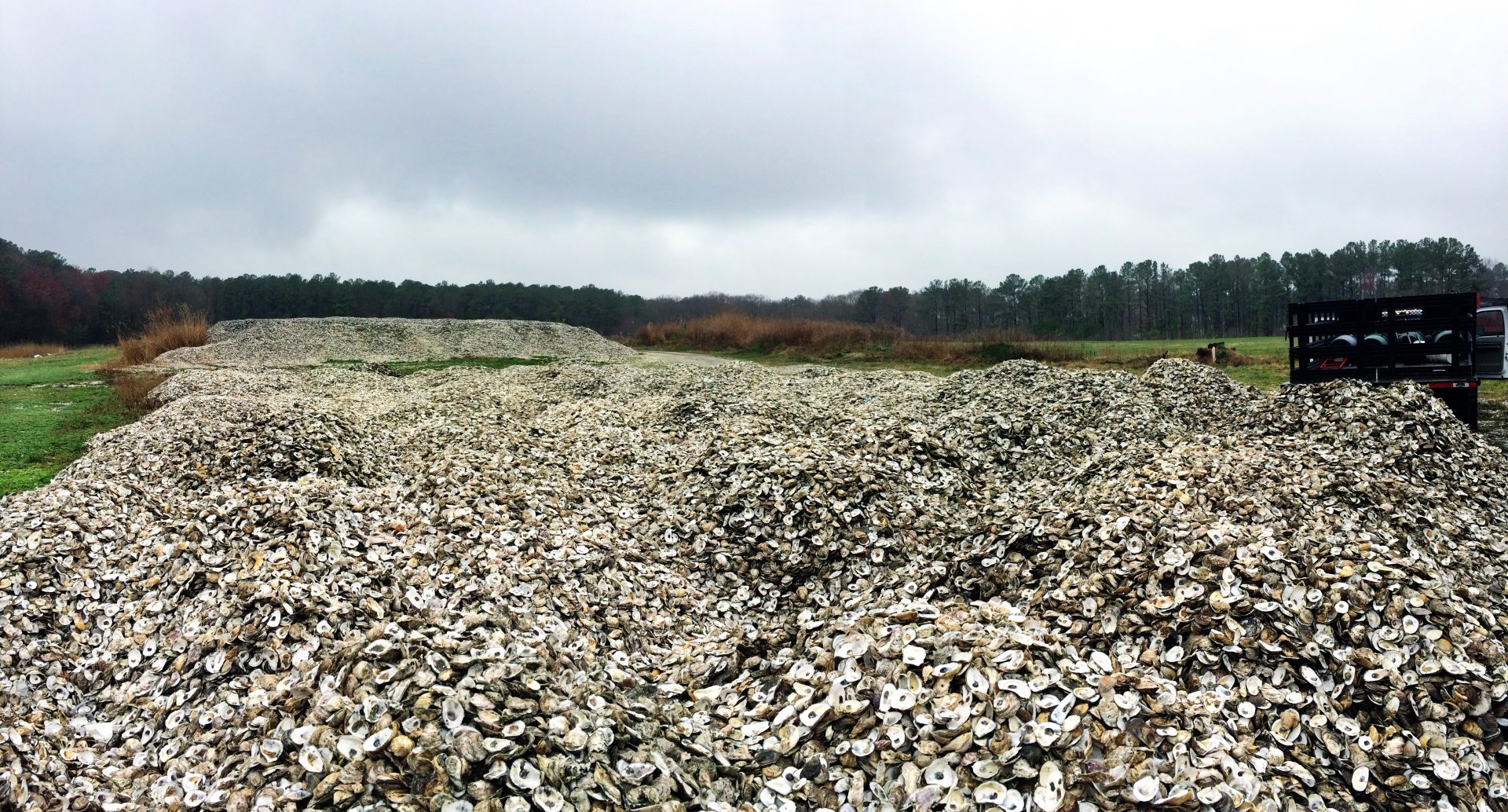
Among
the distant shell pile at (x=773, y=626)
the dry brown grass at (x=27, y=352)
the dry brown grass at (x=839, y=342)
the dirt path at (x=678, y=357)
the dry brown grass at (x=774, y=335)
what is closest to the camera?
the distant shell pile at (x=773, y=626)

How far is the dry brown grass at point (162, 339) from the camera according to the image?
25.4 m

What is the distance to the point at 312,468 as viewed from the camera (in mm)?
7367

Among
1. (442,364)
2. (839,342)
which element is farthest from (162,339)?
(839,342)

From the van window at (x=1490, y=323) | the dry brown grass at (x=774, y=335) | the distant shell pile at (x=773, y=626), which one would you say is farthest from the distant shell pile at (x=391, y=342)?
the van window at (x=1490, y=323)

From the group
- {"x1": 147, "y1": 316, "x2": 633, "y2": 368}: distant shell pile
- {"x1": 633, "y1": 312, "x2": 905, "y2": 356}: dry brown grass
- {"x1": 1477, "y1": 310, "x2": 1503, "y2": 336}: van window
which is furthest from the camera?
{"x1": 147, "y1": 316, "x2": 633, "y2": 368}: distant shell pile

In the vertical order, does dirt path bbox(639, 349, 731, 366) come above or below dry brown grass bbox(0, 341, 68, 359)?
below

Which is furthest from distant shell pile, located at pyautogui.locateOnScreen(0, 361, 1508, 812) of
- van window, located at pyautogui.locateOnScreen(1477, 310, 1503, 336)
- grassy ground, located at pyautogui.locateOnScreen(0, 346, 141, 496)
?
van window, located at pyautogui.locateOnScreen(1477, 310, 1503, 336)

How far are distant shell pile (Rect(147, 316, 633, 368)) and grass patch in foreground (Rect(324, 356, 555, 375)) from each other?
122cm

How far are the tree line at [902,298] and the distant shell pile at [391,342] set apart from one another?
11.5 metres

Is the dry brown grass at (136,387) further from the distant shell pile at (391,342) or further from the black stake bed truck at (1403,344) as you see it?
the black stake bed truck at (1403,344)

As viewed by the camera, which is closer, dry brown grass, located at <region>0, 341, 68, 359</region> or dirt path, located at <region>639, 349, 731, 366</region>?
dirt path, located at <region>639, 349, 731, 366</region>

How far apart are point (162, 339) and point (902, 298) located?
4229 centimetres

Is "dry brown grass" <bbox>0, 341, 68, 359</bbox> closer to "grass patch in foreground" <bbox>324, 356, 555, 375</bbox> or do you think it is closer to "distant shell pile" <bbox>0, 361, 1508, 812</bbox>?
"grass patch in foreground" <bbox>324, 356, 555, 375</bbox>

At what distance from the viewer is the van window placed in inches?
404
